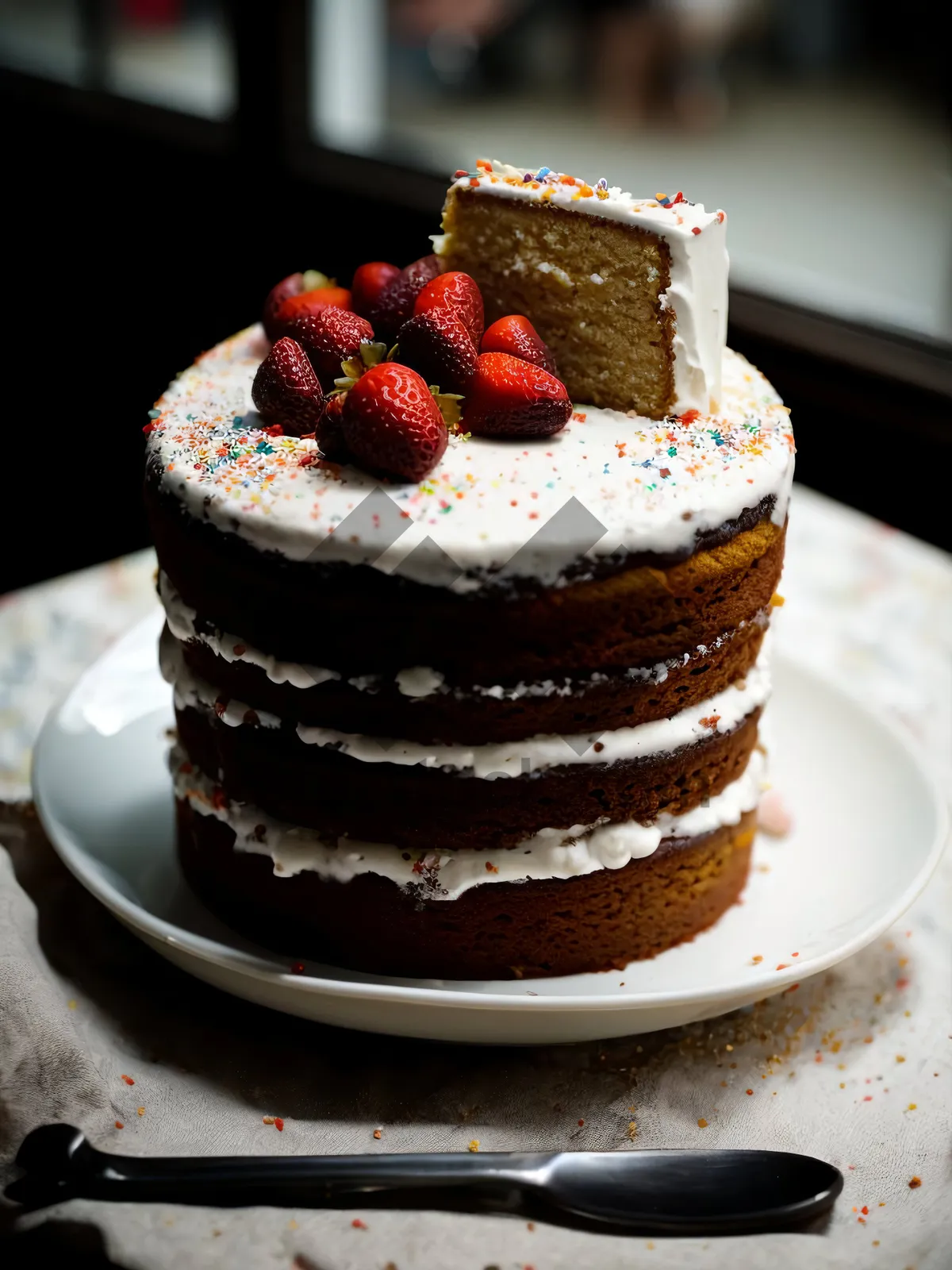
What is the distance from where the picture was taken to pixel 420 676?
1815 mm

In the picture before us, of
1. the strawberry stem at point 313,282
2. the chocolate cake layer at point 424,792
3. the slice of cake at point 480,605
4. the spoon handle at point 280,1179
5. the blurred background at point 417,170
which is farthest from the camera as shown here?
the blurred background at point 417,170

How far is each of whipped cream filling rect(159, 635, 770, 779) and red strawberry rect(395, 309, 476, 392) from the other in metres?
0.54

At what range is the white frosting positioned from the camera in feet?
6.67

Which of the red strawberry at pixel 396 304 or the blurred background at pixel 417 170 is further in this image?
the blurred background at pixel 417 170

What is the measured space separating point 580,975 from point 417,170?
3715mm

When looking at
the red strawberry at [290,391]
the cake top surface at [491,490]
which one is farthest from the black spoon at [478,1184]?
the red strawberry at [290,391]

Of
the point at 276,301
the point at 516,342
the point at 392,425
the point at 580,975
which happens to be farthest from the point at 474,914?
the point at 276,301

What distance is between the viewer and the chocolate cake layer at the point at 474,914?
204 cm

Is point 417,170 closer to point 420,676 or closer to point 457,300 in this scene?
point 457,300

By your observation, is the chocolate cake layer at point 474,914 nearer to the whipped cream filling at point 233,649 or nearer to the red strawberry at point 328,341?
the whipped cream filling at point 233,649

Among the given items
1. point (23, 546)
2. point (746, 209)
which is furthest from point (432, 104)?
point (23, 546)

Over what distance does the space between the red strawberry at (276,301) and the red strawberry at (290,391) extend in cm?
27

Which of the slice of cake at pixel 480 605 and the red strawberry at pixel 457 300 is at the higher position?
the red strawberry at pixel 457 300

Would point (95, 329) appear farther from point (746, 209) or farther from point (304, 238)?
point (746, 209)
